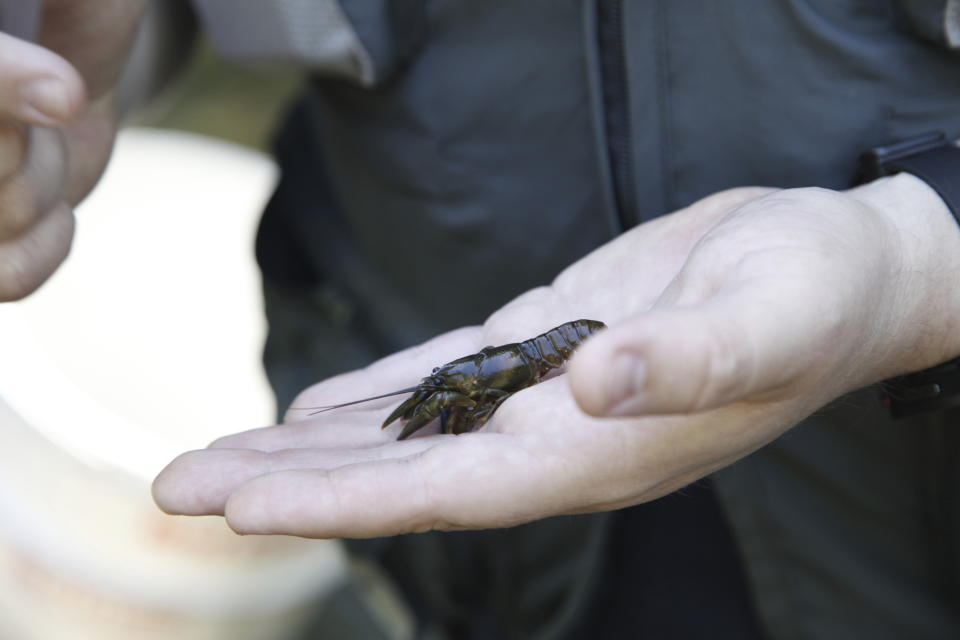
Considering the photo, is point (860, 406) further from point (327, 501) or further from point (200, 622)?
point (200, 622)

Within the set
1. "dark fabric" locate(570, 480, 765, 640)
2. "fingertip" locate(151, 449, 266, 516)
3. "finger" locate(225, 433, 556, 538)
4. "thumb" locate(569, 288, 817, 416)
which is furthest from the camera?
Result: "dark fabric" locate(570, 480, 765, 640)

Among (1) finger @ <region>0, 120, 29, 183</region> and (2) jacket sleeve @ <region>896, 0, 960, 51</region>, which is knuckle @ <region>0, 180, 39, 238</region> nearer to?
(1) finger @ <region>0, 120, 29, 183</region>

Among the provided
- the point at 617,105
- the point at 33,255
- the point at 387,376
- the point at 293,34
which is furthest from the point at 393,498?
the point at 293,34

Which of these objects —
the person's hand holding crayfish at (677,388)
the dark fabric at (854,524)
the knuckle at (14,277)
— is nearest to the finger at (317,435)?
the person's hand holding crayfish at (677,388)

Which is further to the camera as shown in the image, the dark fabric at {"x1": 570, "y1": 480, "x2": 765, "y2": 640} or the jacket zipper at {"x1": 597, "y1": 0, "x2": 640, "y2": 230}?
the dark fabric at {"x1": 570, "y1": 480, "x2": 765, "y2": 640}

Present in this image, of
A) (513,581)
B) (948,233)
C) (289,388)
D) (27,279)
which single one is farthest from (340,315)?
(948,233)

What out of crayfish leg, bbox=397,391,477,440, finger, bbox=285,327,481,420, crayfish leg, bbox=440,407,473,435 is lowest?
crayfish leg, bbox=440,407,473,435

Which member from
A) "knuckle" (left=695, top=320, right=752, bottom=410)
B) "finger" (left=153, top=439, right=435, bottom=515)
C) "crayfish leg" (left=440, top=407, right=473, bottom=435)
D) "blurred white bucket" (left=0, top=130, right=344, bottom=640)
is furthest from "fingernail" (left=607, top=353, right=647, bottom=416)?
"blurred white bucket" (left=0, top=130, right=344, bottom=640)
